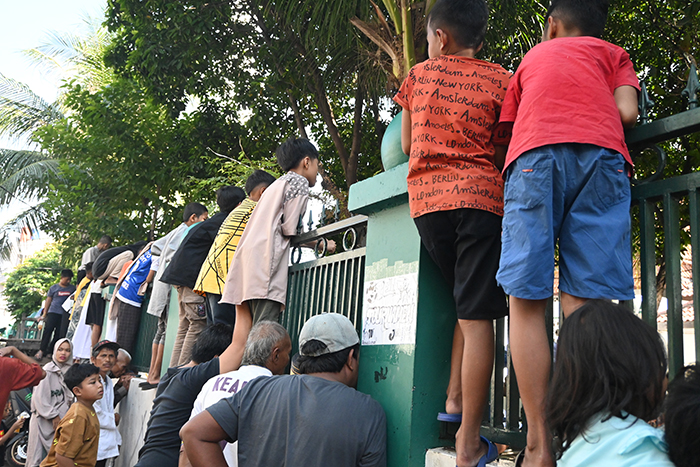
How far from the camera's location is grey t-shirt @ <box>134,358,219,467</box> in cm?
383

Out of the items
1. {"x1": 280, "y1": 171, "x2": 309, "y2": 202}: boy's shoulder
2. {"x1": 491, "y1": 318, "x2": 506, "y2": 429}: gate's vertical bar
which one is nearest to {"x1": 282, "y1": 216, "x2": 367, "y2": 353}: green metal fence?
{"x1": 280, "y1": 171, "x2": 309, "y2": 202}: boy's shoulder

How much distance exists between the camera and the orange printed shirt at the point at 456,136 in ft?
7.93

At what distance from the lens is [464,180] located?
7.93 ft

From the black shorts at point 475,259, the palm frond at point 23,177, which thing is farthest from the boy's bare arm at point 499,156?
the palm frond at point 23,177

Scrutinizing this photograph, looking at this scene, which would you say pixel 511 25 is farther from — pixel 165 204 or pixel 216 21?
pixel 165 204

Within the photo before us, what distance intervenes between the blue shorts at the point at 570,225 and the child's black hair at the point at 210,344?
263 centimetres

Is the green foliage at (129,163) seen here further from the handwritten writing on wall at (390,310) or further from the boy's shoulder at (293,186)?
the handwritten writing on wall at (390,310)

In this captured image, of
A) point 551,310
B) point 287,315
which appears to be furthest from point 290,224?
point 551,310

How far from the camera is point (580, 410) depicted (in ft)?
5.07

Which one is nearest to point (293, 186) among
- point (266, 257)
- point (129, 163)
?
point (266, 257)

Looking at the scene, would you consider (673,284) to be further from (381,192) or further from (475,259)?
(381,192)

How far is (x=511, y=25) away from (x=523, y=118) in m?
6.69

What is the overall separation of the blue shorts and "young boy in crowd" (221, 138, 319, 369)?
2.16 metres

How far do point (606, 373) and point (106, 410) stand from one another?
6251 millimetres
